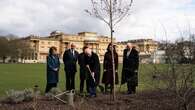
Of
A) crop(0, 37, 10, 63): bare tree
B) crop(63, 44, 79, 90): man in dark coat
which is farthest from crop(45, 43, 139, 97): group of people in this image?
crop(0, 37, 10, 63): bare tree

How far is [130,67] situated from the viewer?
1444cm

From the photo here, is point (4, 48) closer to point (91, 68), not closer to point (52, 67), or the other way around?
point (52, 67)

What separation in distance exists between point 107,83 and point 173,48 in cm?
668

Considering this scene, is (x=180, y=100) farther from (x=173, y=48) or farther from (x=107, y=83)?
(x=107, y=83)

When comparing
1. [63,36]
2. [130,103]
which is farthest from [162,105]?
[63,36]

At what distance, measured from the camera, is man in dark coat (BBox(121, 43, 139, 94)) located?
14031 millimetres

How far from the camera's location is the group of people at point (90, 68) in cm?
1384

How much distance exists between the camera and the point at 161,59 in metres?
8.44

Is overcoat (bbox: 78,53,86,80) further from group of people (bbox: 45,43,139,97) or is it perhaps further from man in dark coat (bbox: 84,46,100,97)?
man in dark coat (bbox: 84,46,100,97)

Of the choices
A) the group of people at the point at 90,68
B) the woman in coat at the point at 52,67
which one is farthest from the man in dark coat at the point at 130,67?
the woman in coat at the point at 52,67

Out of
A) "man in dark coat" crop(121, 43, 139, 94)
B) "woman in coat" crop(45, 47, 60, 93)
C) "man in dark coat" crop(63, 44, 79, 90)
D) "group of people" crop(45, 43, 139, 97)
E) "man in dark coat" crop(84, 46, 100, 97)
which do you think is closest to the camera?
"man in dark coat" crop(84, 46, 100, 97)

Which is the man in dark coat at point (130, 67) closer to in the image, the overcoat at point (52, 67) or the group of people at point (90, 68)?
the group of people at point (90, 68)

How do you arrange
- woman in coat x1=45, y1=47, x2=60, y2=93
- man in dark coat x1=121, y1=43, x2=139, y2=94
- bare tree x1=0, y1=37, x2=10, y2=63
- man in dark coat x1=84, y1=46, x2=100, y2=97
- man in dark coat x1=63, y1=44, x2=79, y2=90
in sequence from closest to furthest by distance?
man in dark coat x1=84, y1=46, x2=100, y2=97, man in dark coat x1=121, y1=43, x2=139, y2=94, woman in coat x1=45, y1=47, x2=60, y2=93, man in dark coat x1=63, y1=44, x2=79, y2=90, bare tree x1=0, y1=37, x2=10, y2=63

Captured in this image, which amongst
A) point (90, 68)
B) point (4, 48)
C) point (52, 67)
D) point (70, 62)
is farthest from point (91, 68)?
point (4, 48)
